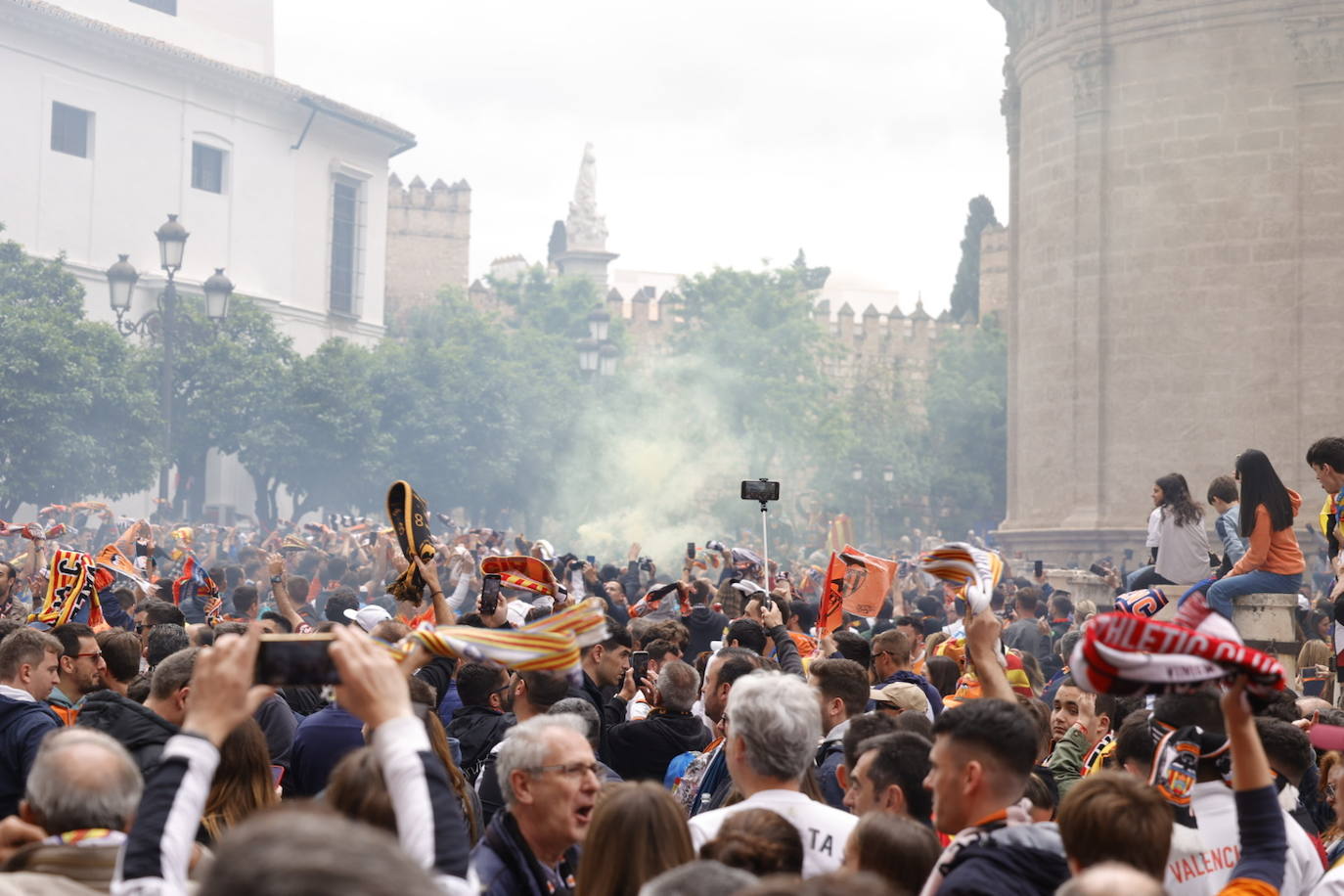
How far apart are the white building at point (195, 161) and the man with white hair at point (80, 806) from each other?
140 ft

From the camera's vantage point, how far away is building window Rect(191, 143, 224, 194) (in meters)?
51.9

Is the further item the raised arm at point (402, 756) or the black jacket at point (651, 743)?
the black jacket at point (651, 743)

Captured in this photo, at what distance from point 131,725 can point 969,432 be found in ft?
183

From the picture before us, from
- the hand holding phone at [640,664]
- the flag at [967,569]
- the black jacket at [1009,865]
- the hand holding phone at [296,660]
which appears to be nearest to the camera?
the hand holding phone at [296,660]

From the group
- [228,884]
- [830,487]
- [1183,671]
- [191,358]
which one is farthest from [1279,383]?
[830,487]

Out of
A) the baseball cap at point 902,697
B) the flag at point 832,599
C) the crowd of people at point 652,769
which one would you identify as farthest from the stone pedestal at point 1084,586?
the baseball cap at point 902,697

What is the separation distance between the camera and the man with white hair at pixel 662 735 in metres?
7.35

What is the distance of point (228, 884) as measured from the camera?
1939mm

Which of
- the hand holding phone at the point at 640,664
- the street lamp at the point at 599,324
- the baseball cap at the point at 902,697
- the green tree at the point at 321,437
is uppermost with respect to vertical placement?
the street lamp at the point at 599,324

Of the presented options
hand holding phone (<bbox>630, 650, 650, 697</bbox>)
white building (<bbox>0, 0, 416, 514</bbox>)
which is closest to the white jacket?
hand holding phone (<bbox>630, 650, 650, 697</bbox>)

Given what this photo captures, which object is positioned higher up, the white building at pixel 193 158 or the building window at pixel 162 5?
the building window at pixel 162 5

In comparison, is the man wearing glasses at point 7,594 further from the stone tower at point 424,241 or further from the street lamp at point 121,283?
the stone tower at point 424,241

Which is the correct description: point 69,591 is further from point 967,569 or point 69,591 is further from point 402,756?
point 402,756

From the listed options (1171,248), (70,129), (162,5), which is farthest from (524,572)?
(162,5)
